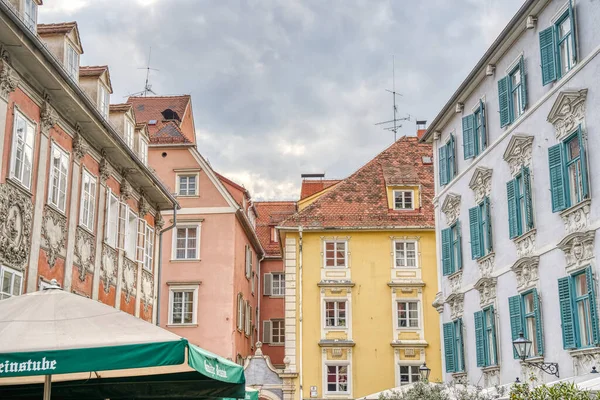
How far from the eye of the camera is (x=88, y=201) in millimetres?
19672

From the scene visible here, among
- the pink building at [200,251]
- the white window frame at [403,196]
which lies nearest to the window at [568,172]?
the white window frame at [403,196]

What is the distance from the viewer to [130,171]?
2277cm

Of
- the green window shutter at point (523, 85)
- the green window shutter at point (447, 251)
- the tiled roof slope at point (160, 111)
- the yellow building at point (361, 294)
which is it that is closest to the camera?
the green window shutter at point (523, 85)

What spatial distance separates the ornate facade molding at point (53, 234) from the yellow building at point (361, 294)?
61.6ft

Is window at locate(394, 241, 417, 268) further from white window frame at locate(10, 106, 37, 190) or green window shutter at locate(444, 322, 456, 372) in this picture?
white window frame at locate(10, 106, 37, 190)

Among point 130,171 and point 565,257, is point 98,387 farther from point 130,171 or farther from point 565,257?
point 130,171

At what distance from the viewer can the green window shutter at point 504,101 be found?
20.6 meters

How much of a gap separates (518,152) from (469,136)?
4109 millimetres

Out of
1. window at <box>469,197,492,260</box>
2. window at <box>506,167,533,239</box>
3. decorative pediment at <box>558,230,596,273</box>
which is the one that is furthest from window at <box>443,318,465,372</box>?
decorative pediment at <box>558,230,596,273</box>

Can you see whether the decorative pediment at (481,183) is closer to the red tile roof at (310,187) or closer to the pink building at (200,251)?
the pink building at (200,251)

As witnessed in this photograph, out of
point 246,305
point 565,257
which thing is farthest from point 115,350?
point 246,305

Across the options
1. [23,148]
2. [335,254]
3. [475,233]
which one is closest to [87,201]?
[23,148]

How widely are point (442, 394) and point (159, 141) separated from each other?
21138mm

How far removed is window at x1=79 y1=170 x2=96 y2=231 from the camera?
19.2 m
